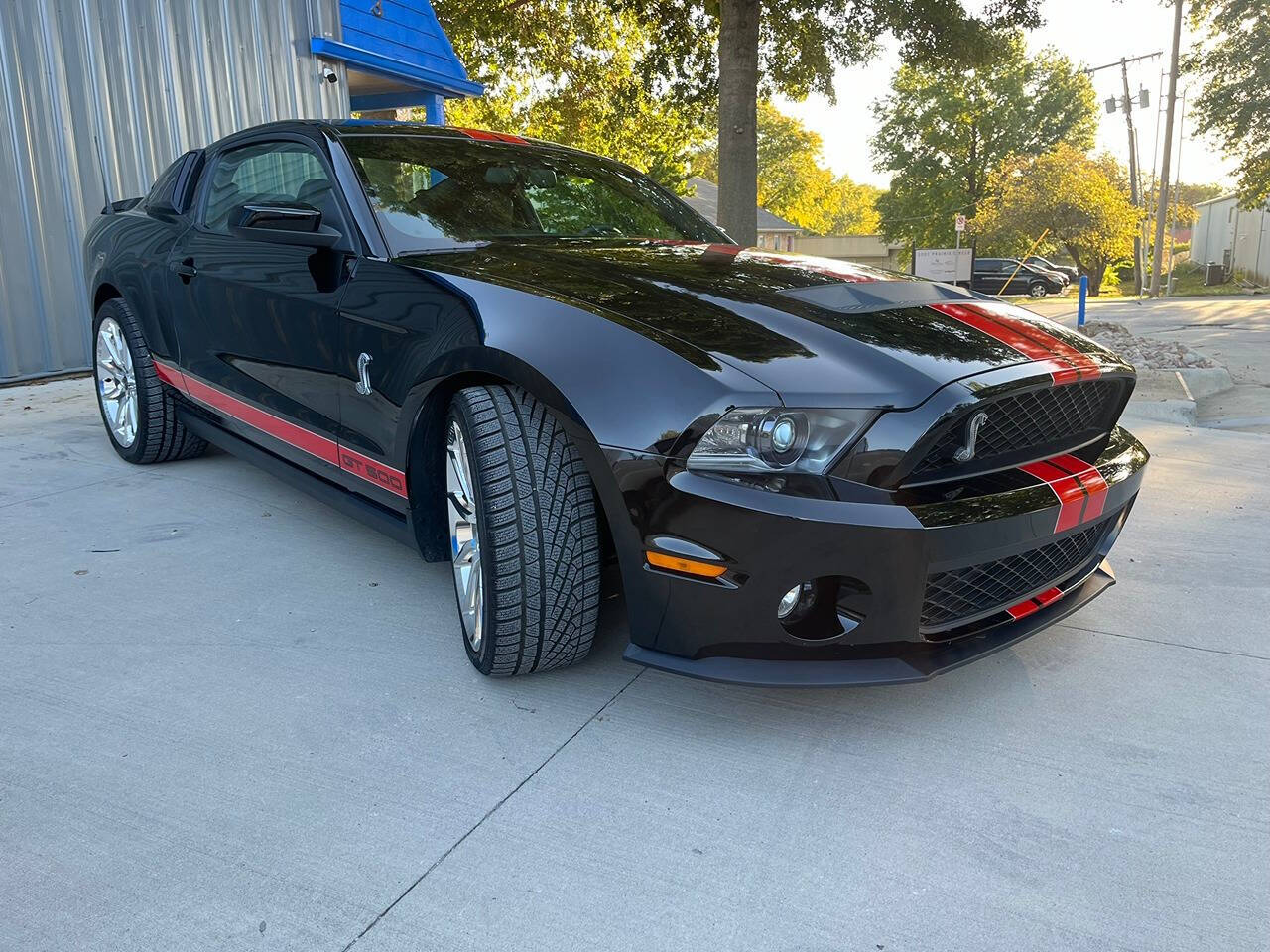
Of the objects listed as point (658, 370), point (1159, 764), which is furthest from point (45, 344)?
point (1159, 764)

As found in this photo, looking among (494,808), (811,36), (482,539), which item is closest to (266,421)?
(482,539)

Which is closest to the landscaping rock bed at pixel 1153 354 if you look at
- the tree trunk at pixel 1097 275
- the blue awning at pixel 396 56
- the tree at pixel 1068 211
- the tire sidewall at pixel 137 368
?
the tire sidewall at pixel 137 368

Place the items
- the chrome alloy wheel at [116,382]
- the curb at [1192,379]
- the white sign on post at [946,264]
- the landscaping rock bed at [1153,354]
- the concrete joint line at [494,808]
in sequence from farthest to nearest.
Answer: the white sign on post at [946,264] < the landscaping rock bed at [1153,354] < the curb at [1192,379] < the chrome alloy wheel at [116,382] < the concrete joint line at [494,808]

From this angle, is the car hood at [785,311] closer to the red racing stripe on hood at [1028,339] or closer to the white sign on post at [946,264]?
the red racing stripe on hood at [1028,339]

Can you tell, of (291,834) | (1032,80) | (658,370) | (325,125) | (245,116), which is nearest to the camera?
(291,834)

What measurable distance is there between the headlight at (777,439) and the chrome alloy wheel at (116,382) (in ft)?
10.8

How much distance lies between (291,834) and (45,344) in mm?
6636

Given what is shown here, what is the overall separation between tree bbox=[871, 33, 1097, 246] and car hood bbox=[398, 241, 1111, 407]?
4374 centimetres

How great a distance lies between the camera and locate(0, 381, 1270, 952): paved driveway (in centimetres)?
164

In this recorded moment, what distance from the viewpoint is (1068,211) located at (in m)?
35.6

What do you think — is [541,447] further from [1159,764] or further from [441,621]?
[1159,764]

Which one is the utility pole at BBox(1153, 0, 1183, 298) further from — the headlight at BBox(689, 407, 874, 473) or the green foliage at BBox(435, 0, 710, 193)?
the headlight at BBox(689, 407, 874, 473)

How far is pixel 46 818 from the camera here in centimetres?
190

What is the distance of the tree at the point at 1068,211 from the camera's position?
35.2 meters
